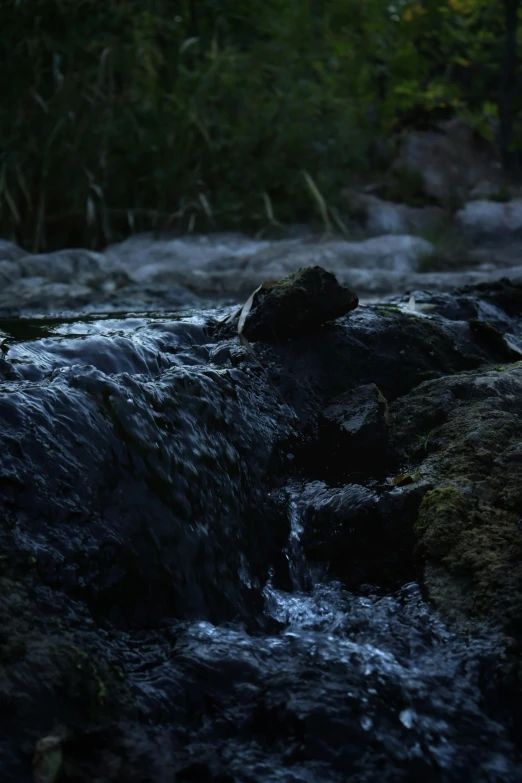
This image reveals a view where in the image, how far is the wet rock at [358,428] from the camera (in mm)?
2654

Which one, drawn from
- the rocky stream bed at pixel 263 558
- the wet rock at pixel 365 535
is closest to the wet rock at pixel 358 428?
the rocky stream bed at pixel 263 558

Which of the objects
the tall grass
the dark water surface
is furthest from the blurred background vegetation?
the dark water surface

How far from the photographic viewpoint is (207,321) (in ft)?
11.4

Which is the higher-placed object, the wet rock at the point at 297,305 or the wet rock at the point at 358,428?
the wet rock at the point at 297,305

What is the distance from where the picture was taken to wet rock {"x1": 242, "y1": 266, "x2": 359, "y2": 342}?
2.95 metres

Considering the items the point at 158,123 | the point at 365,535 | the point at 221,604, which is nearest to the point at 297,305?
the point at 365,535

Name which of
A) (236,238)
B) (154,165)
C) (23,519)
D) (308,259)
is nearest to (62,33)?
(154,165)

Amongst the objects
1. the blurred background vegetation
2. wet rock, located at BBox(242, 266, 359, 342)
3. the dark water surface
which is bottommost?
the dark water surface

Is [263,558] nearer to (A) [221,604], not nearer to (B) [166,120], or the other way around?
(A) [221,604]

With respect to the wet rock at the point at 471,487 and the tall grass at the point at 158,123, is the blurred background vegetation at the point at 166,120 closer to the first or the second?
the tall grass at the point at 158,123

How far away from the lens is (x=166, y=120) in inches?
339

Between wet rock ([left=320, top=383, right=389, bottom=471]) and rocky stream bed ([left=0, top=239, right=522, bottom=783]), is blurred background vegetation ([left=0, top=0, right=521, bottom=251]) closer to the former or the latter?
rocky stream bed ([left=0, top=239, right=522, bottom=783])

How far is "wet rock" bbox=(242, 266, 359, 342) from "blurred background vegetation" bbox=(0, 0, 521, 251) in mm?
5671

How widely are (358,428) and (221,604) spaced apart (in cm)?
88
